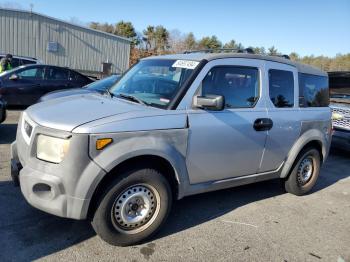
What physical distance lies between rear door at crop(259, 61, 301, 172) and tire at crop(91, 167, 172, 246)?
66.8 inches

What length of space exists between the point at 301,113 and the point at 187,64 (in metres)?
1.97

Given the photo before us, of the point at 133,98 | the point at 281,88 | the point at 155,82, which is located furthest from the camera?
the point at 281,88

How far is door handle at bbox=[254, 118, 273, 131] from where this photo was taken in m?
4.25

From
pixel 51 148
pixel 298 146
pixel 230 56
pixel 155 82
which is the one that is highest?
pixel 230 56

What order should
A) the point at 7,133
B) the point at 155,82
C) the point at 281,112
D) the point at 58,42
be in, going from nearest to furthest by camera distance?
1. the point at 155,82
2. the point at 281,112
3. the point at 7,133
4. the point at 58,42

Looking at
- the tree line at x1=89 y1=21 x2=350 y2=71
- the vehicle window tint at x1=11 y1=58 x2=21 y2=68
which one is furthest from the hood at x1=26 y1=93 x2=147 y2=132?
the tree line at x1=89 y1=21 x2=350 y2=71

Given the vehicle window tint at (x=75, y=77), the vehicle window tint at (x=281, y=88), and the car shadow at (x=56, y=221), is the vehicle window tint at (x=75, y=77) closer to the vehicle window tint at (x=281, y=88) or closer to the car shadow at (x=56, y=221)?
the car shadow at (x=56, y=221)

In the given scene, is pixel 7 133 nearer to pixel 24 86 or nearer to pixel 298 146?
pixel 24 86

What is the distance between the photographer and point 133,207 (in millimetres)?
3451

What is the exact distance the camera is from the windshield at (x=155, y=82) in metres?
3.75

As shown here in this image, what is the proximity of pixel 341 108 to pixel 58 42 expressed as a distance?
70.3ft

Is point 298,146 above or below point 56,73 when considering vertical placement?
below

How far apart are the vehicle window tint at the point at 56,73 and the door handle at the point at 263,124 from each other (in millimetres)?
8684

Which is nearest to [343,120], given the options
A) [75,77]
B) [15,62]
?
[75,77]
